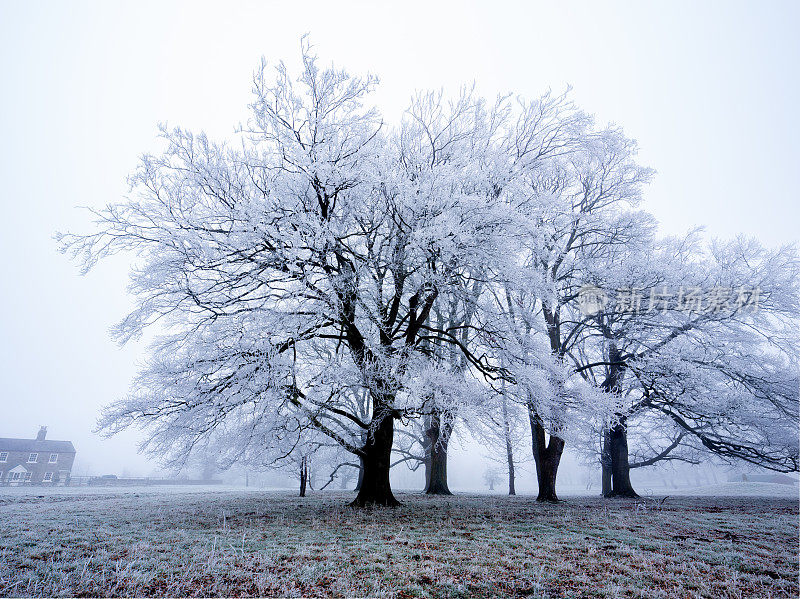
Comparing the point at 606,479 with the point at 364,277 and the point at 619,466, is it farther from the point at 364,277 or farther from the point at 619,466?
the point at 364,277

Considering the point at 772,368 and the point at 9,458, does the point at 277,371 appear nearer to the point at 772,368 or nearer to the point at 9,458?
the point at 772,368

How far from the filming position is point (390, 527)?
28.0 feet

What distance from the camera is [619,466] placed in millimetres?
19047

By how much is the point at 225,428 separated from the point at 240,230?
17.3ft

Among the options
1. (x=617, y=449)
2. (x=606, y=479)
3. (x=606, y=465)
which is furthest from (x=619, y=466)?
(x=606, y=479)

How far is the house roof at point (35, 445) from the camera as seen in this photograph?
60.6 meters

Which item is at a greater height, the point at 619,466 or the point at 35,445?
the point at 619,466

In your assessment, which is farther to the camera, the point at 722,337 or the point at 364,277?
the point at 722,337

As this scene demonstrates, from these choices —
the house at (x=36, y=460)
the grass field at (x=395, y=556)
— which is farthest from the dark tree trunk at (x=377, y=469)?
the house at (x=36, y=460)

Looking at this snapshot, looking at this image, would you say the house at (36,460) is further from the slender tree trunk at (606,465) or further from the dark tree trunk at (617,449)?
the dark tree trunk at (617,449)

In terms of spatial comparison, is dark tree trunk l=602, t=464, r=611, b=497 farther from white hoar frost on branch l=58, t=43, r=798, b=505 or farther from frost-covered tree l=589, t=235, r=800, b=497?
white hoar frost on branch l=58, t=43, r=798, b=505

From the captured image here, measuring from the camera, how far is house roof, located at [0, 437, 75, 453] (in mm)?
60625

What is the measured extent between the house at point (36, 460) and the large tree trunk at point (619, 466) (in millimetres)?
70528

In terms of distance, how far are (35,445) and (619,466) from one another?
8032cm
